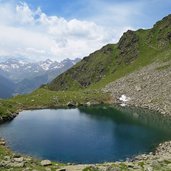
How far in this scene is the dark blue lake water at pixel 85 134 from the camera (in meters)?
69.9

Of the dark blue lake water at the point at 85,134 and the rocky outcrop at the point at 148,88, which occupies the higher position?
the rocky outcrop at the point at 148,88

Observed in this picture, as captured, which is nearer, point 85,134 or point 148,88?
point 85,134

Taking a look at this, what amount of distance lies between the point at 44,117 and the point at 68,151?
150ft

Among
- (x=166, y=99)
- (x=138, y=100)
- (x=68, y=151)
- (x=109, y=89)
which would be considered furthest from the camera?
(x=109, y=89)

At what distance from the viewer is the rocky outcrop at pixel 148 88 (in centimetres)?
12912

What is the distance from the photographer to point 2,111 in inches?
4333

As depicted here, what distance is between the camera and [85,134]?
87750 mm

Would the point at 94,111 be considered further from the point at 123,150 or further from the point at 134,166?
the point at 134,166

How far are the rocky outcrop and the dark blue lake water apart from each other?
1027 centimetres

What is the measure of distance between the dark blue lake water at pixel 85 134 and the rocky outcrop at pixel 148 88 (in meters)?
10.3

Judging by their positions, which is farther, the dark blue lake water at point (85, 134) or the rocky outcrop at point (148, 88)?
the rocky outcrop at point (148, 88)

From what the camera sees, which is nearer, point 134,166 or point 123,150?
point 134,166

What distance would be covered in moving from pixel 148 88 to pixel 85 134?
67.3m

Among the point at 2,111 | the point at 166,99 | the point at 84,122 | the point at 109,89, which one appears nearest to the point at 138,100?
the point at 166,99
